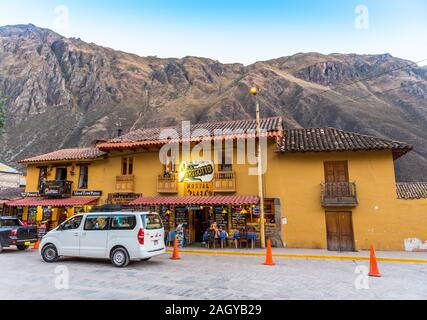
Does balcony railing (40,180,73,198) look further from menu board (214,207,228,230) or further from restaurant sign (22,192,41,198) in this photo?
menu board (214,207,228,230)

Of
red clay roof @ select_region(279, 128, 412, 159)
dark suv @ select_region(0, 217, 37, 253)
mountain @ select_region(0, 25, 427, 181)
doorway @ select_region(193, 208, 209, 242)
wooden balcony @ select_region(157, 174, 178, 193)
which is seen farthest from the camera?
mountain @ select_region(0, 25, 427, 181)

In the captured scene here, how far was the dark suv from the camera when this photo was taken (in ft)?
43.3

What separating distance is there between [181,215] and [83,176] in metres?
8.81

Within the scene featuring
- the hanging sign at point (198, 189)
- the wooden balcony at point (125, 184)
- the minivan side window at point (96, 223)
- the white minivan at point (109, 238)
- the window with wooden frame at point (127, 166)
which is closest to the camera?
the white minivan at point (109, 238)

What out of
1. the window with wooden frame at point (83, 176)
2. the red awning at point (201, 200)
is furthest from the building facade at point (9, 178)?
the red awning at point (201, 200)

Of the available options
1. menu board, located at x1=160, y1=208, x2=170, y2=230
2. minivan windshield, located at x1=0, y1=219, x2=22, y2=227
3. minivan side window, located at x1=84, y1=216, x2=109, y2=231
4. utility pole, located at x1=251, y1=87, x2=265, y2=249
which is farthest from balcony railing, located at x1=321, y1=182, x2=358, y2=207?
minivan windshield, located at x1=0, y1=219, x2=22, y2=227

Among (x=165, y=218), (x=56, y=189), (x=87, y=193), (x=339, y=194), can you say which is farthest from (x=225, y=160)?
(x=56, y=189)

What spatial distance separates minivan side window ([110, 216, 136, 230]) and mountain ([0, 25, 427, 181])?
4967 cm

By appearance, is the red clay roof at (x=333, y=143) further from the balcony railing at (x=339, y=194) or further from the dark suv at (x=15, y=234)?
the dark suv at (x=15, y=234)

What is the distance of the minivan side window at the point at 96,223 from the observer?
32.9ft

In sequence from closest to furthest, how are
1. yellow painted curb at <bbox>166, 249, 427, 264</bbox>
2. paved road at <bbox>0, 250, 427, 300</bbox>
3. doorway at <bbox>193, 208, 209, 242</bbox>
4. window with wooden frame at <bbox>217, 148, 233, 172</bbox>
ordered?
1. paved road at <bbox>0, 250, 427, 300</bbox>
2. yellow painted curb at <bbox>166, 249, 427, 264</bbox>
3. window with wooden frame at <bbox>217, 148, 233, 172</bbox>
4. doorway at <bbox>193, 208, 209, 242</bbox>

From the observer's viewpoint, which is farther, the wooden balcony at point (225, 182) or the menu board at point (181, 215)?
the menu board at point (181, 215)

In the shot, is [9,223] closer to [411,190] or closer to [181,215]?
[181,215]

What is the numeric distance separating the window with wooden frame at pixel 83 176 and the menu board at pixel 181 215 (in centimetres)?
792
